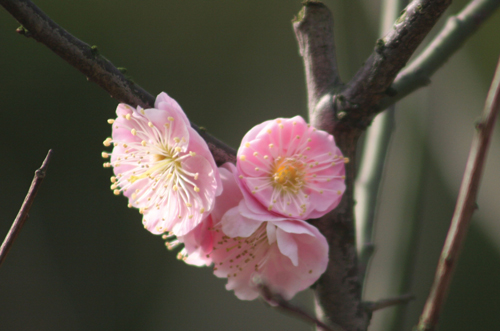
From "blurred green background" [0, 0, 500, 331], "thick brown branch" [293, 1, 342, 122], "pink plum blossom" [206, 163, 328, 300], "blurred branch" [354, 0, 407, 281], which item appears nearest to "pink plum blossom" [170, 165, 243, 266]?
"pink plum blossom" [206, 163, 328, 300]

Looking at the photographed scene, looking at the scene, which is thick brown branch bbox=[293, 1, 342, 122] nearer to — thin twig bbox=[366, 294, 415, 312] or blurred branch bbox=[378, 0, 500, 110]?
blurred branch bbox=[378, 0, 500, 110]

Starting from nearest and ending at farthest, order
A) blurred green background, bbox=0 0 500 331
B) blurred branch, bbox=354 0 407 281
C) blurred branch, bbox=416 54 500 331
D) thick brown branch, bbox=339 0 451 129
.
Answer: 1. blurred branch, bbox=416 54 500 331
2. thick brown branch, bbox=339 0 451 129
3. blurred branch, bbox=354 0 407 281
4. blurred green background, bbox=0 0 500 331

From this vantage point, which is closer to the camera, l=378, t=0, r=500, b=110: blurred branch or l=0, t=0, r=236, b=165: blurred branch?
l=0, t=0, r=236, b=165: blurred branch

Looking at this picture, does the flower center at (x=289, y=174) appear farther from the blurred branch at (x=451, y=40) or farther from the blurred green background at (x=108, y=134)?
the blurred green background at (x=108, y=134)

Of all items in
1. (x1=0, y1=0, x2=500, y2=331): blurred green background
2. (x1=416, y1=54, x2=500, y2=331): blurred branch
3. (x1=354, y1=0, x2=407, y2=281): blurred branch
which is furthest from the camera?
(x1=0, y1=0, x2=500, y2=331): blurred green background

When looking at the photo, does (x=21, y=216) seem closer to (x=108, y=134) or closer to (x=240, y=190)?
(x=240, y=190)

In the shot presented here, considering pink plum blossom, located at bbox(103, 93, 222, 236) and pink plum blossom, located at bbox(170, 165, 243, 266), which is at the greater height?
pink plum blossom, located at bbox(103, 93, 222, 236)

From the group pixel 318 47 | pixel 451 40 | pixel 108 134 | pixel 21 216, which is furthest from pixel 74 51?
pixel 108 134
